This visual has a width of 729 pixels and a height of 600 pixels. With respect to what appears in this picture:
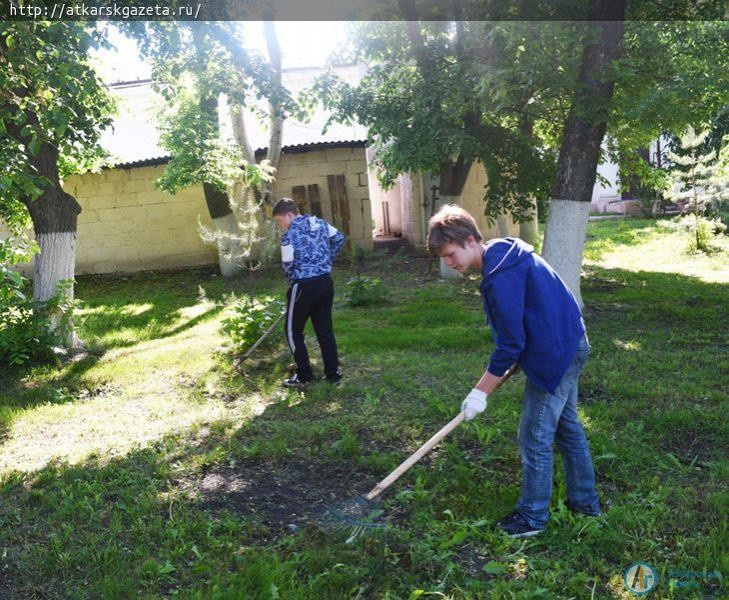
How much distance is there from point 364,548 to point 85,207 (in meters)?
11.4

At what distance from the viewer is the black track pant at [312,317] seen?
18.5 feet

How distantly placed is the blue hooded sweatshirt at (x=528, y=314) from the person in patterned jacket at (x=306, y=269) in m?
2.69

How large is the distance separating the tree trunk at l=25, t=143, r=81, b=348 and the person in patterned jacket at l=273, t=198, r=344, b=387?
9.30 feet

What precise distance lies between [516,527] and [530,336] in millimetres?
1058

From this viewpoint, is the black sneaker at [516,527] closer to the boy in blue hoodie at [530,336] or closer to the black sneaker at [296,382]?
the boy in blue hoodie at [530,336]

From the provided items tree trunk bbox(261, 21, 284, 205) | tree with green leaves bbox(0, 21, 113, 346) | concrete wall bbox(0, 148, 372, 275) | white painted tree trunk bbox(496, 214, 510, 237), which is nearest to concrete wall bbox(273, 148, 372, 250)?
concrete wall bbox(0, 148, 372, 275)

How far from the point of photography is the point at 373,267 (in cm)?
1206

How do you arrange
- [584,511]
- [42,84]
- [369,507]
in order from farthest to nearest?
[42,84] < [369,507] < [584,511]

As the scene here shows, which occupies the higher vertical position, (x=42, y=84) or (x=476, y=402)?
(x=42, y=84)

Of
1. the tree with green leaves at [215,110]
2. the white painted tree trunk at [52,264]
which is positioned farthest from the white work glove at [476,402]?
the white painted tree trunk at [52,264]

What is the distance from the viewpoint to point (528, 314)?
3053 mm

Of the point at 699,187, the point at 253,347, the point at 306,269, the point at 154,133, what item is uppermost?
the point at 154,133

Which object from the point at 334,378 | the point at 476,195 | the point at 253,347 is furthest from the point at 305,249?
the point at 476,195

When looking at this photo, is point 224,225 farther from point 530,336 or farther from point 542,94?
point 530,336
